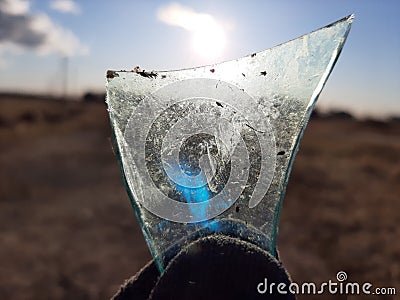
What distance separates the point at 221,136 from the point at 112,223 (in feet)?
15.1

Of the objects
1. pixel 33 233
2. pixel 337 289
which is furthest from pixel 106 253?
pixel 337 289

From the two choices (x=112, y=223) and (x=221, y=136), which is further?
Result: (x=112, y=223)

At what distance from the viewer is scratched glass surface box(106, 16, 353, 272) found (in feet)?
3.35

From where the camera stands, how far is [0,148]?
1029cm

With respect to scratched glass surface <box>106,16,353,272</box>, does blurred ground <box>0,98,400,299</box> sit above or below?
above

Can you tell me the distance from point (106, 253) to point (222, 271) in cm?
388

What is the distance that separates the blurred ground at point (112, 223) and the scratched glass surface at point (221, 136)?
9.86 feet

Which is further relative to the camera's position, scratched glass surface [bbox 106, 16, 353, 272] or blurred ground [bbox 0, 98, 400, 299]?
blurred ground [bbox 0, 98, 400, 299]

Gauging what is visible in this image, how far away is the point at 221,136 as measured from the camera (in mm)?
1045

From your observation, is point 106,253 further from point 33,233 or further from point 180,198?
point 180,198

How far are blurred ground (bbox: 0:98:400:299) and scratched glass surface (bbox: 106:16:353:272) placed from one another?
3006mm

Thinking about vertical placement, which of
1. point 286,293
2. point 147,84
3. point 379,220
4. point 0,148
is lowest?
point 286,293

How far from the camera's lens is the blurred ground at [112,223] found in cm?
407

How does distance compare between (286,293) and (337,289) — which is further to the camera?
(337,289)
